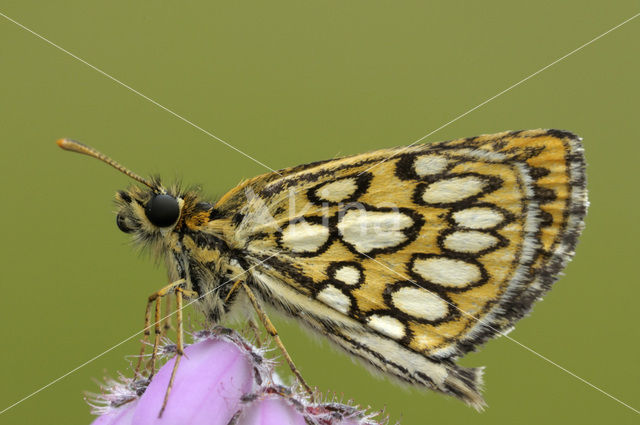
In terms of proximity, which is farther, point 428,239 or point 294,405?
point 428,239

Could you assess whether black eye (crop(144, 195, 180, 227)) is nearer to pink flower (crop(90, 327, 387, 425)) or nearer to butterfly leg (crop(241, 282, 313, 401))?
butterfly leg (crop(241, 282, 313, 401))

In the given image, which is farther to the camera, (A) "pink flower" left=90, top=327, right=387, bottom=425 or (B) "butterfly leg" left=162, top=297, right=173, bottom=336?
(B) "butterfly leg" left=162, top=297, right=173, bottom=336

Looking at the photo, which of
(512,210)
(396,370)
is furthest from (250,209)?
(512,210)

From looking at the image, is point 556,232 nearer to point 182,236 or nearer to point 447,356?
point 447,356

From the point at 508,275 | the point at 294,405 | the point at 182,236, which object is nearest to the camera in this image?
the point at 294,405

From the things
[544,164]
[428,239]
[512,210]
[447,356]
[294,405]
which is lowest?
[294,405]

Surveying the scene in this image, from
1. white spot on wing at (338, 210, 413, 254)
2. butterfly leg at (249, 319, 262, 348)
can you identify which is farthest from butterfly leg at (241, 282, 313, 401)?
white spot on wing at (338, 210, 413, 254)

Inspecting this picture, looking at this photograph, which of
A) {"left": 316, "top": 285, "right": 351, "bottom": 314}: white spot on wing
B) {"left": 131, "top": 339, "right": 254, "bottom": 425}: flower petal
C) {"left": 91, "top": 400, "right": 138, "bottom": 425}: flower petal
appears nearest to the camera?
{"left": 131, "top": 339, "right": 254, "bottom": 425}: flower petal
